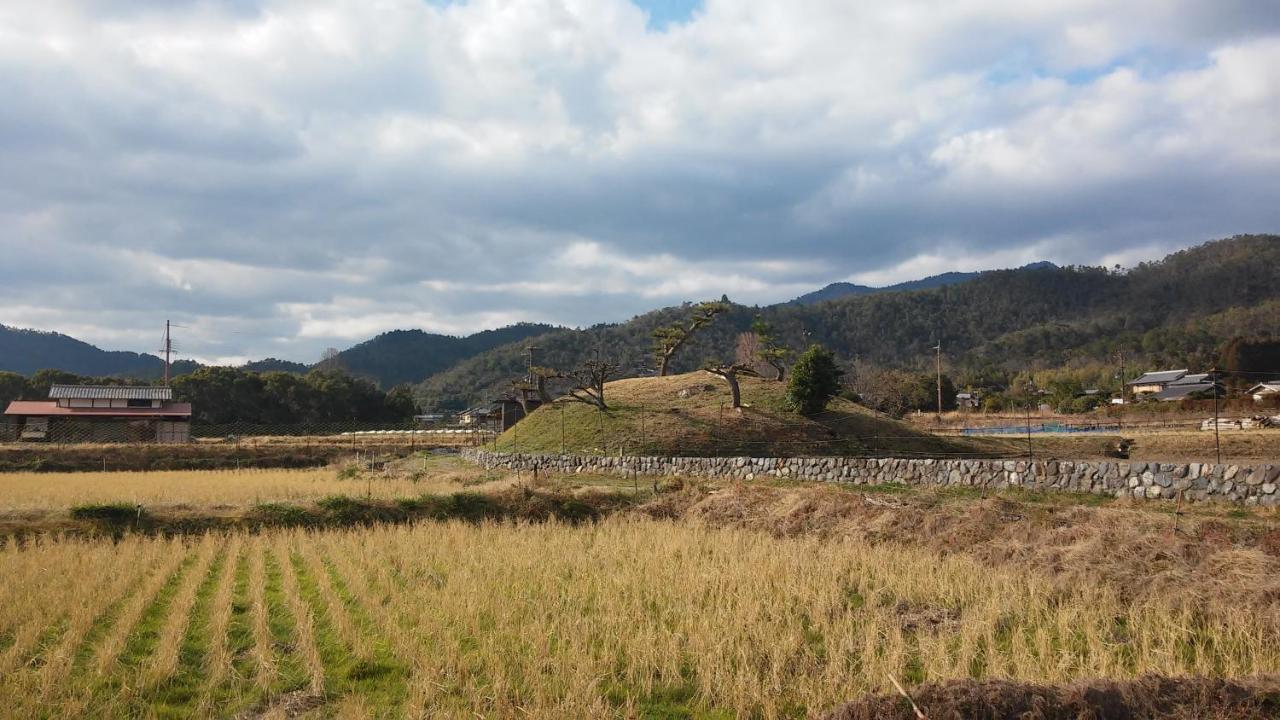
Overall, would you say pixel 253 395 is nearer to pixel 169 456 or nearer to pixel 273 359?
pixel 169 456

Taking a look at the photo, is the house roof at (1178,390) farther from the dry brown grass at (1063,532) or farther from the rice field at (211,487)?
the rice field at (211,487)

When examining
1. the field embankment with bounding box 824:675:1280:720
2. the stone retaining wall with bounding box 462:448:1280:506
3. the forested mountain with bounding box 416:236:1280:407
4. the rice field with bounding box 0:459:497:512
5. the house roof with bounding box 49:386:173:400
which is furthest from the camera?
the forested mountain with bounding box 416:236:1280:407

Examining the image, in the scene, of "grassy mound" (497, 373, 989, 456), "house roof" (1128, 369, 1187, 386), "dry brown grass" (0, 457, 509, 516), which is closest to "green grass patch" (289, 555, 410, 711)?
"dry brown grass" (0, 457, 509, 516)

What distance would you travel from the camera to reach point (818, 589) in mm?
11578

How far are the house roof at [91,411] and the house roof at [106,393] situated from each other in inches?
33.0

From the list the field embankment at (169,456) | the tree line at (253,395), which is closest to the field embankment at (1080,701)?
the field embankment at (169,456)

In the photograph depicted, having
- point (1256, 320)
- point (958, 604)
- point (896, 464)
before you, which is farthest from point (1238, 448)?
point (1256, 320)

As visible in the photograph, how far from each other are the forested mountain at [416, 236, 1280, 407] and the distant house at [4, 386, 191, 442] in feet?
175

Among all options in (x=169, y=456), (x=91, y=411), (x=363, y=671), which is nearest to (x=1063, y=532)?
(x=363, y=671)

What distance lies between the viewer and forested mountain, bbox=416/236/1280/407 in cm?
10425

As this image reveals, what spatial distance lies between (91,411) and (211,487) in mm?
42150

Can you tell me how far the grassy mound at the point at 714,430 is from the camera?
109 feet

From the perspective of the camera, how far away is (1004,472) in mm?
20906

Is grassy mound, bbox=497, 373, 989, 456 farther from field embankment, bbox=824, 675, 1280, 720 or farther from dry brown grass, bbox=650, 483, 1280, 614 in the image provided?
field embankment, bbox=824, 675, 1280, 720
